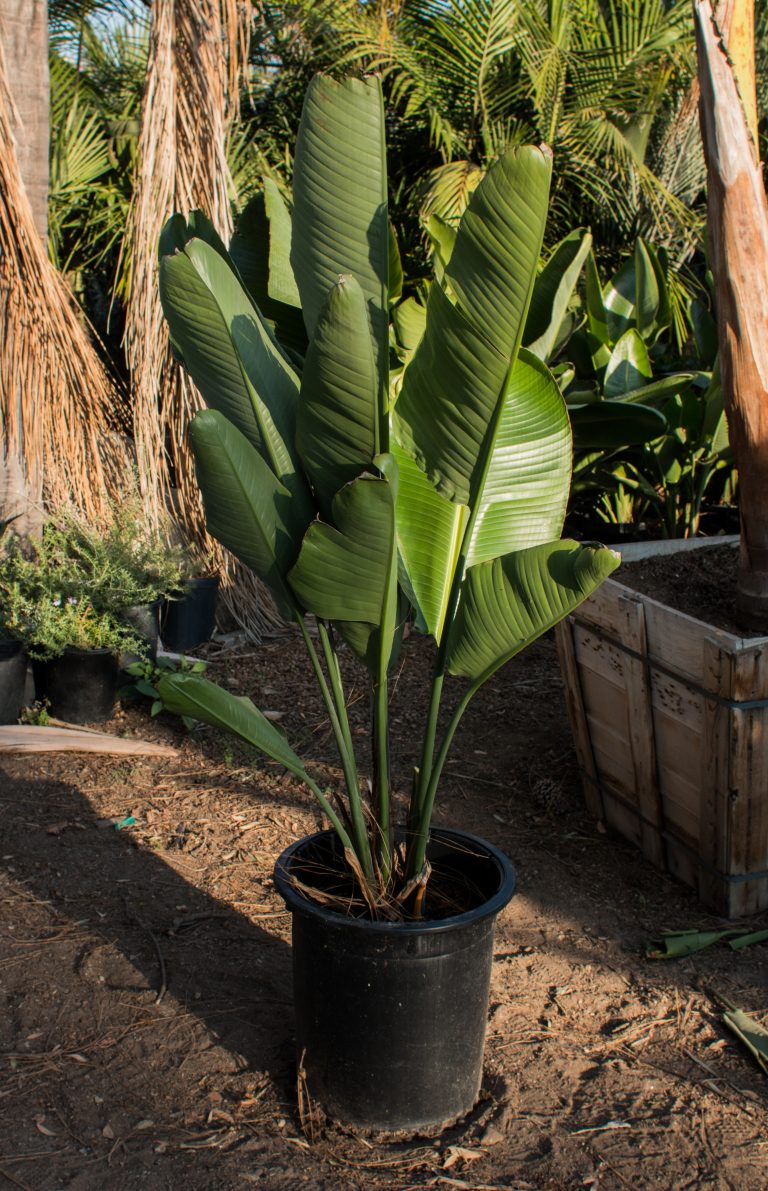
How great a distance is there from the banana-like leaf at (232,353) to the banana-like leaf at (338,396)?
10 centimetres

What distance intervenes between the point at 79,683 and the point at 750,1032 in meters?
2.66

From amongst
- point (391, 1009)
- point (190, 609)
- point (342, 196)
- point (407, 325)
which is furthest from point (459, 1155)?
point (190, 609)

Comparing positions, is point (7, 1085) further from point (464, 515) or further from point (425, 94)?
point (425, 94)

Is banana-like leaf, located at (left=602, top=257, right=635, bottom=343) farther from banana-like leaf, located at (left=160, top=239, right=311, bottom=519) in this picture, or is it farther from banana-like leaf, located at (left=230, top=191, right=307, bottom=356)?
banana-like leaf, located at (left=160, top=239, right=311, bottom=519)

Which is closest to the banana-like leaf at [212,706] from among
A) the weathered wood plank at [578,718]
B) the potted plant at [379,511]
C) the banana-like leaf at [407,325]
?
the potted plant at [379,511]

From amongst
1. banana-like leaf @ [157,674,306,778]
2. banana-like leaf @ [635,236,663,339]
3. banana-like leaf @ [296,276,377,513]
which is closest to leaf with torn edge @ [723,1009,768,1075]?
banana-like leaf @ [157,674,306,778]

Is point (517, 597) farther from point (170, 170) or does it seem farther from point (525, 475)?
point (170, 170)

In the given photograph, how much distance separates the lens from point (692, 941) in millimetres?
2629

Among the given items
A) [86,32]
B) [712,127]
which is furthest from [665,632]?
[86,32]

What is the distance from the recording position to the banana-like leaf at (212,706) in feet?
5.74

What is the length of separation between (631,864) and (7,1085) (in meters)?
1.83

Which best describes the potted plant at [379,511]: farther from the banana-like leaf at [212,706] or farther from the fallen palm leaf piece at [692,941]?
the fallen palm leaf piece at [692,941]

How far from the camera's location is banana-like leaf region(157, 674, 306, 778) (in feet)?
5.74

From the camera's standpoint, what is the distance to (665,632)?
9.12ft
